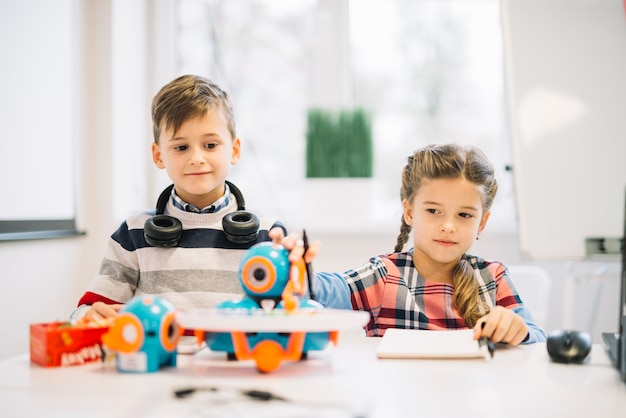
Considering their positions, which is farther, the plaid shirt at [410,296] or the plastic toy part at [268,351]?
the plaid shirt at [410,296]

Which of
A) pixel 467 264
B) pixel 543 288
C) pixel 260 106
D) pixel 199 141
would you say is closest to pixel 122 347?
pixel 199 141

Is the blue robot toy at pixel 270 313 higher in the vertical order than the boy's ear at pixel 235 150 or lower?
lower

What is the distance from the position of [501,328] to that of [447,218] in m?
0.38

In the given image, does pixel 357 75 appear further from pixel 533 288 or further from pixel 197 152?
pixel 197 152

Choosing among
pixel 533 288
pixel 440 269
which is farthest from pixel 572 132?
pixel 533 288

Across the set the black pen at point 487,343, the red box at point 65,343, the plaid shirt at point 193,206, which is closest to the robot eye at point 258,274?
the red box at point 65,343

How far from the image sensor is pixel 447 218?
1392 millimetres

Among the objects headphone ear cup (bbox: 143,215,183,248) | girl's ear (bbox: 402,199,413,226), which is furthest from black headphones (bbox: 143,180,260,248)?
girl's ear (bbox: 402,199,413,226)

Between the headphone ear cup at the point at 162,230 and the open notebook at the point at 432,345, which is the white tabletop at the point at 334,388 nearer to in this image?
the open notebook at the point at 432,345

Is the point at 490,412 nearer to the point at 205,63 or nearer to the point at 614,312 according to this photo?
the point at 614,312

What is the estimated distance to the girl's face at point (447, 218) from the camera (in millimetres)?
1386

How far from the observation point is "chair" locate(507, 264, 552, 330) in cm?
218

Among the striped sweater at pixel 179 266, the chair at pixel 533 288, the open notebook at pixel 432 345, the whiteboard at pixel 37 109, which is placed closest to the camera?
the open notebook at pixel 432 345

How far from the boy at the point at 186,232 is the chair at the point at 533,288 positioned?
1127 mm
